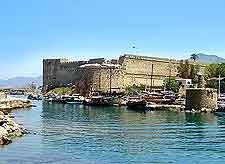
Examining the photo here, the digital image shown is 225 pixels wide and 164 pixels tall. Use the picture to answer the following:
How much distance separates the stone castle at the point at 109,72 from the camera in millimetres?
88062

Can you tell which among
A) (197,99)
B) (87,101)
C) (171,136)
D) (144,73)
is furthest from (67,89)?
(171,136)

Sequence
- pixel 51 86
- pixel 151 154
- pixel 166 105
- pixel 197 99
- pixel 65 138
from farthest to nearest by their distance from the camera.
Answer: pixel 51 86, pixel 166 105, pixel 197 99, pixel 65 138, pixel 151 154

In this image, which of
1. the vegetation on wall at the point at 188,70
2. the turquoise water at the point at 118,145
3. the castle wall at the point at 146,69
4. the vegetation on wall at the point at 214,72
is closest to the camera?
the turquoise water at the point at 118,145

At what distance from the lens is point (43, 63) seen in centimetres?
10775

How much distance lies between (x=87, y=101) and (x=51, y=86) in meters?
34.2

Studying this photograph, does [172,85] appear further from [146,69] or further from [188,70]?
[146,69]

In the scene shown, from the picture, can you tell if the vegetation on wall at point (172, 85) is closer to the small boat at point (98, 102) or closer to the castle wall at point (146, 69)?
the castle wall at point (146, 69)

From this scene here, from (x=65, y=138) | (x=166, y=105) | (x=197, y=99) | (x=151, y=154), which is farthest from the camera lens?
(x=166, y=105)

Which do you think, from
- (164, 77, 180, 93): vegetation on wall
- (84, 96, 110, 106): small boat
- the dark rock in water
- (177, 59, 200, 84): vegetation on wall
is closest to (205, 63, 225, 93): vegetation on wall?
(177, 59, 200, 84): vegetation on wall

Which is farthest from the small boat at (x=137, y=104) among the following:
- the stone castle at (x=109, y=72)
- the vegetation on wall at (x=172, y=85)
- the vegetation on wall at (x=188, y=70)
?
the vegetation on wall at (x=188, y=70)

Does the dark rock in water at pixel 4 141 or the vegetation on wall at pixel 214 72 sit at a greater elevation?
the vegetation on wall at pixel 214 72

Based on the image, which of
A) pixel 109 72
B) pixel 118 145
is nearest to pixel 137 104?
pixel 109 72

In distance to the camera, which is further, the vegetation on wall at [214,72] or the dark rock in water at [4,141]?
the vegetation on wall at [214,72]

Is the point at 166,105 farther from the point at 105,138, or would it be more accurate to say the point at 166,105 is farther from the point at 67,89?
the point at 67,89
